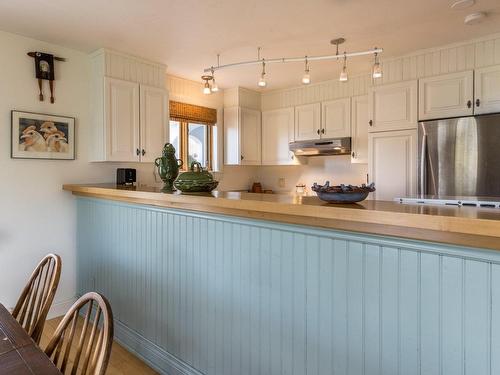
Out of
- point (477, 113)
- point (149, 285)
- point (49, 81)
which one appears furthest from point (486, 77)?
point (49, 81)

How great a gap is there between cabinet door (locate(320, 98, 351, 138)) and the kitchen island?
2.49 meters

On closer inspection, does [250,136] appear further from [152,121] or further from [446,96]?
[446,96]

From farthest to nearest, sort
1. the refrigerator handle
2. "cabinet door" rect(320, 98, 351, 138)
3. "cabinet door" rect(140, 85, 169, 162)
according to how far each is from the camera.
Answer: "cabinet door" rect(320, 98, 351, 138), "cabinet door" rect(140, 85, 169, 162), the refrigerator handle

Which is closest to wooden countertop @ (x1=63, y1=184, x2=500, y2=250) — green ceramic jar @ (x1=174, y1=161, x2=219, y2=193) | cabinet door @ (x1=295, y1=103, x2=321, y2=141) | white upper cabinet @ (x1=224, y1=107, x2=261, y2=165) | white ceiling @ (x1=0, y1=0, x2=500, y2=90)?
green ceramic jar @ (x1=174, y1=161, x2=219, y2=193)

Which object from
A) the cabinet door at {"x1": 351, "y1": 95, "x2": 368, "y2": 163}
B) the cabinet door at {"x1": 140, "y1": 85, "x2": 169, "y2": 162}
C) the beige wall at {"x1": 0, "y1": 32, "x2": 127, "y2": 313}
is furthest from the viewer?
the cabinet door at {"x1": 351, "y1": 95, "x2": 368, "y2": 163}

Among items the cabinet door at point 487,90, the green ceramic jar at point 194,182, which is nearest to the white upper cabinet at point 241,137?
the green ceramic jar at point 194,182

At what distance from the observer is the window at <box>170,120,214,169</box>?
4.04 m

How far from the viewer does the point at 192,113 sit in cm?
408

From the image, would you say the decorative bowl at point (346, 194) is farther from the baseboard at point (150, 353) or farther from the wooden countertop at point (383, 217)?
the baseboard at point (150, 353)

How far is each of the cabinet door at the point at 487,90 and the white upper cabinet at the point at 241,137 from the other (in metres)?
2.49

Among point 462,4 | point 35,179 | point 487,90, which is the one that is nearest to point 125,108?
point 35,179

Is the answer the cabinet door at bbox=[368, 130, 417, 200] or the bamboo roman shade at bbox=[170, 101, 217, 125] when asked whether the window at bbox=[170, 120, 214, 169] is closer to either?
the bamboo roman shade at bbox=[170, 101, 217, 125]

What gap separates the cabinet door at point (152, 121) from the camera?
3.24 m

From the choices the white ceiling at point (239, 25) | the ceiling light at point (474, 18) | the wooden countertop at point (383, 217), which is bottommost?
the wooden countertop at point (383, 217)
